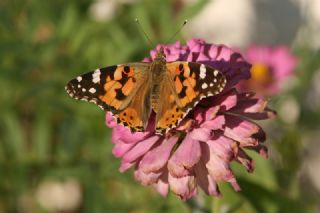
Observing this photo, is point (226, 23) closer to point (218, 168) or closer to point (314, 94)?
point (314, 94)

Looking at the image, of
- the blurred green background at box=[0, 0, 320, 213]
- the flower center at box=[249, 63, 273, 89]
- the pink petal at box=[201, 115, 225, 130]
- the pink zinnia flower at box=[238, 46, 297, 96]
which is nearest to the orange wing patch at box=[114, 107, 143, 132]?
the pink petal at box=[201, 115, 225, 130]

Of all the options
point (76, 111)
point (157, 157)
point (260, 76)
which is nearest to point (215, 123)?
point (157, 157)

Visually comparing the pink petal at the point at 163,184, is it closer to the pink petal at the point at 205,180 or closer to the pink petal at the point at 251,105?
the pink petal at the point at 205,180

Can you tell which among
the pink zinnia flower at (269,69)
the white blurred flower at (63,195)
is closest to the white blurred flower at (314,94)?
the pink zinnia flower at (269,69)

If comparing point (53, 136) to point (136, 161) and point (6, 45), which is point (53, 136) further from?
point (136, 161)

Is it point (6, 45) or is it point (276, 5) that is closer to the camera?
point (6, 45)

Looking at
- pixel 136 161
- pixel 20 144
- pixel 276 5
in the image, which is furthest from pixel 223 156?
pixel 276 5
